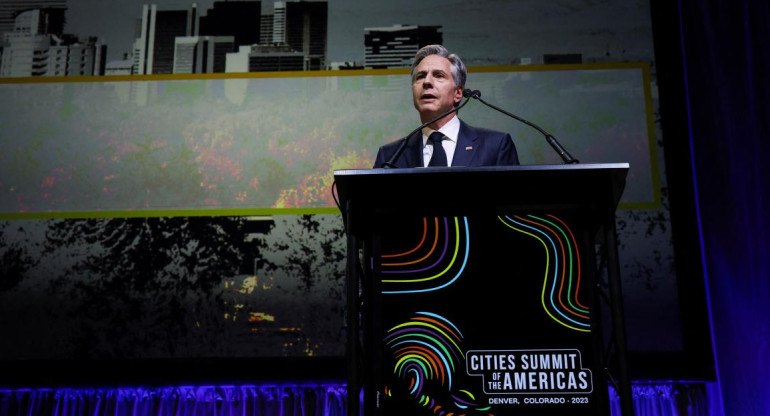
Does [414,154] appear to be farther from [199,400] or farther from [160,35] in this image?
[160,35]

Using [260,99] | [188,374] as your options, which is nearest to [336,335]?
[188,374]

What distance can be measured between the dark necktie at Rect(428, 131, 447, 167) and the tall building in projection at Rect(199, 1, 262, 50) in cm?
158

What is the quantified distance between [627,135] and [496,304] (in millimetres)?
1851

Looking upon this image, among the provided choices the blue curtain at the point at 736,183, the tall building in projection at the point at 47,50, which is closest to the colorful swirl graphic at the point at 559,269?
the blue curtain at the point at 736,183

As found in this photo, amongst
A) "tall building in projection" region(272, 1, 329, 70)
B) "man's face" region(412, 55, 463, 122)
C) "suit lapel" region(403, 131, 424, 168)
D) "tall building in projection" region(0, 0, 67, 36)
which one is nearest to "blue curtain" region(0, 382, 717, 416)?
"suit lapel" region(403, 131, 424, 168)

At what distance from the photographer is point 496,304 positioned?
1751 millimetres

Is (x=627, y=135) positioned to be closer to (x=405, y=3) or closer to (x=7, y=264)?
(x=405, y=3)

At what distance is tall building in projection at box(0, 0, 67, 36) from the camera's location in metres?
3.63

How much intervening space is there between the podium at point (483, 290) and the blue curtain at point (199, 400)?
1.30 meters

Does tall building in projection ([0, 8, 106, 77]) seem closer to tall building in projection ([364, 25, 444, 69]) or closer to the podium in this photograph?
tall building in projection ([364, 25, 444, 69])

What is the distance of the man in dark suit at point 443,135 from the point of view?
7.38ft

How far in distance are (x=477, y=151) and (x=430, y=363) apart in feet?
2.55

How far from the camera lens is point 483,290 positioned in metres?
1.76

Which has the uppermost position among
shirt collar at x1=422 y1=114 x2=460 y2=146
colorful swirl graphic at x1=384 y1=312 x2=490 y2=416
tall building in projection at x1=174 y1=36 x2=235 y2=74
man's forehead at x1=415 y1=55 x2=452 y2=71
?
tall building in projection at x1=174 y1=36 x2=235 y2=74
